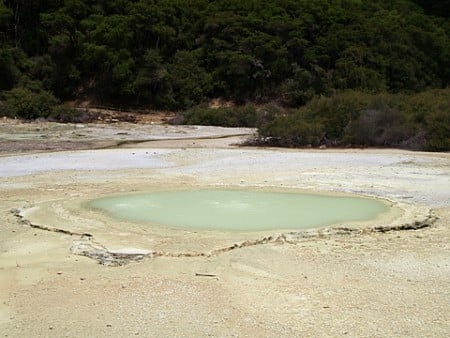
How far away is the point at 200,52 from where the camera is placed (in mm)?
50656

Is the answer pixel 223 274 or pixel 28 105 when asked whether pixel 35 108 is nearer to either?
pixel 28 105

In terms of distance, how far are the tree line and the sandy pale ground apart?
35000mm

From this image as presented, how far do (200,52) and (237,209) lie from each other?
4145 centimetres

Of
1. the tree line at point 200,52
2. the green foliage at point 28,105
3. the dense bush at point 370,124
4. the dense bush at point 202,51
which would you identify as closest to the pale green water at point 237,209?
the dense bush at point 370,124

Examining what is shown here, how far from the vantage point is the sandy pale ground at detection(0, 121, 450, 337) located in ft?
18.0

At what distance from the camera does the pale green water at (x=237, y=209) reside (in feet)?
31.1

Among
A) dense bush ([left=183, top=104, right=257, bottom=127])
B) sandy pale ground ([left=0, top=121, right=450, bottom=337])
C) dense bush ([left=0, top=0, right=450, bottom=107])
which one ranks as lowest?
sandy pale ground ([left=0, top=121, right=450, bottom=337])

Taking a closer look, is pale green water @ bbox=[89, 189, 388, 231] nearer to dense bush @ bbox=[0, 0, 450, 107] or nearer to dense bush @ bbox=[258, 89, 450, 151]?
dense bush @ bbox=[258, 89, 450, 151]

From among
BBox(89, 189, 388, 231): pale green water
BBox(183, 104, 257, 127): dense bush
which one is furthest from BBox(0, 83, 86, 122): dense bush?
BBox(89, 189, 388, 231): pale green water

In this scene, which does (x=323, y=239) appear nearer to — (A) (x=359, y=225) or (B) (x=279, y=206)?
(A) (x=359, y=225)

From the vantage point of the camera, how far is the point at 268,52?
48438mm

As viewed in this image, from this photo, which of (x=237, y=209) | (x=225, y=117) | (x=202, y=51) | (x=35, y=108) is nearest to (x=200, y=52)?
(x=202, y=51)

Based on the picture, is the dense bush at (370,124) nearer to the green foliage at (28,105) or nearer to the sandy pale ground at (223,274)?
the sandy pale ground at (223,274)

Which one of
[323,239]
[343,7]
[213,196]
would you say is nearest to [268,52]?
A: [343,7]
